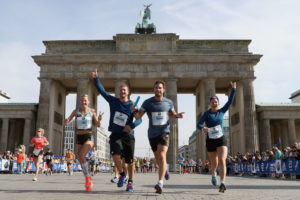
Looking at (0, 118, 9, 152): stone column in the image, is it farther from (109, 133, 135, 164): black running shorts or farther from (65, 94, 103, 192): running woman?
(109, 133, 135, 164): black running shorts

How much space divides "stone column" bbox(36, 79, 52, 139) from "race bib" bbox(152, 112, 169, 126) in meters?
37.0

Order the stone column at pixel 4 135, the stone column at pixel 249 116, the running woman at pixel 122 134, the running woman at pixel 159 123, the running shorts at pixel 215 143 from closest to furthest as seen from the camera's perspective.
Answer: the running woman at pixel 159 123 < the running woman at pixel 122 134 < the running shorts at pixel 215 143 < the stone column at pixel 249 116 < the stone column at pixel 4 135

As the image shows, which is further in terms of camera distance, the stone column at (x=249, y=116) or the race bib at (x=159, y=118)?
the stone column at (x=249, y=116)

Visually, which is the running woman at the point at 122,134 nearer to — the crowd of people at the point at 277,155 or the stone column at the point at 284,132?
the crowd of people at the point at 277,155

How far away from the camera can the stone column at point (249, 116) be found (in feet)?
135

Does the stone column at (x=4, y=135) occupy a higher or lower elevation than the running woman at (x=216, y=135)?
higher

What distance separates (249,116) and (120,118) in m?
36.6

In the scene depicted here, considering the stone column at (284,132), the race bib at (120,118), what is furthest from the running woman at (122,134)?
the stone column at (284,132)

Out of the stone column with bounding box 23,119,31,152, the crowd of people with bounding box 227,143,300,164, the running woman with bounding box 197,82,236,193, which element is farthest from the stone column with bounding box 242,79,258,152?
the running woman with bounding box 197,82,236,193

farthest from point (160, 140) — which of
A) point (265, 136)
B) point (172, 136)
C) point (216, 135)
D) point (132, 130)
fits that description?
point (265, 136)

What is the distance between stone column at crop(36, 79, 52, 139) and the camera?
42.5 meters

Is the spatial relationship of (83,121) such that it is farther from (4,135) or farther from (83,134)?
(4,135)

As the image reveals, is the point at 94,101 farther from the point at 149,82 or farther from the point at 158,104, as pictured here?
the point at 158,104

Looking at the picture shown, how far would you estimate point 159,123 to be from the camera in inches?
300
